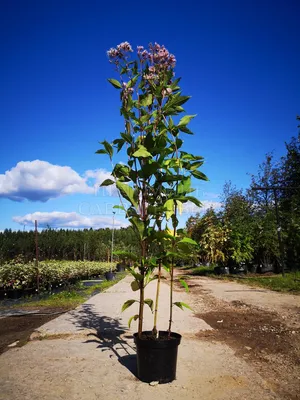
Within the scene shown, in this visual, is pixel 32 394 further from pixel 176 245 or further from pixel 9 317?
pixel 9 317

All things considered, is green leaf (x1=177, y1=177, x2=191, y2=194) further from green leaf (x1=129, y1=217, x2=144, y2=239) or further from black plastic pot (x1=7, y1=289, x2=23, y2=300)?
black plastic pot (x1=7, y1=289, x2=23, y2=300)

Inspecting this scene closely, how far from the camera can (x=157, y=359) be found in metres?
2.27

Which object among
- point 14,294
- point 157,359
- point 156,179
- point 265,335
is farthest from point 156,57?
point 14,294

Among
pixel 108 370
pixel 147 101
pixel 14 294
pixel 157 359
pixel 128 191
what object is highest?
pixel 147 101

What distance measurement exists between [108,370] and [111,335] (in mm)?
1169

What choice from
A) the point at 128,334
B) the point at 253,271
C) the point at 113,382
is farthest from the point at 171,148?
the point at 253,271

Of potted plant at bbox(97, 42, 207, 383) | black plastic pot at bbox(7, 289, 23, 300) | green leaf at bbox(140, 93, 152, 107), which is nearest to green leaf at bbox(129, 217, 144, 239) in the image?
potted plant at bbox(97, 42, 207, 383)

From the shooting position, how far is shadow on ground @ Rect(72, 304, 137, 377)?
114 inches

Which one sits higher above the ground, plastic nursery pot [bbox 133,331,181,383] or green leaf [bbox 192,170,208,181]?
green leaf [bbox 192,170,208,181]

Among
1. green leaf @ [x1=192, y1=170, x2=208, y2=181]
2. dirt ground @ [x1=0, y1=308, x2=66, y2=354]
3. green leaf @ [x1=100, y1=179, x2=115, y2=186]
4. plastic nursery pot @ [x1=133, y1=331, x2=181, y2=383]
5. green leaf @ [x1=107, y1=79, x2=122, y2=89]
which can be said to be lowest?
dirt ground @ [x1=0, y1=308, x2=66, y2=354]

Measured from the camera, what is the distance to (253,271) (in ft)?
48.9

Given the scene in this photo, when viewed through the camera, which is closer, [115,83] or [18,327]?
[115,83]

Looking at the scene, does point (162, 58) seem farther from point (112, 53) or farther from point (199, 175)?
point (199, 175)

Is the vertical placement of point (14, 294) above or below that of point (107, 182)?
below
